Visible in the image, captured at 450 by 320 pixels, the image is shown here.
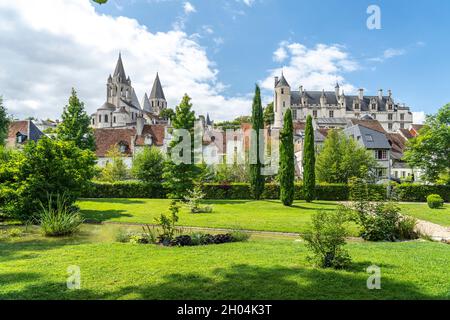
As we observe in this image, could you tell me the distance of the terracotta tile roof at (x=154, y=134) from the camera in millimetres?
51525

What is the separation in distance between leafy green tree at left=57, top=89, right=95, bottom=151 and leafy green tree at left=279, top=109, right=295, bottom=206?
20.8m

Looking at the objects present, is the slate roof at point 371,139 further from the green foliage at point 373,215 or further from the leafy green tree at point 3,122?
the leafy green tree at point 3,122

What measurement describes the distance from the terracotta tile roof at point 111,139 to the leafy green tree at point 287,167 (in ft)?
103

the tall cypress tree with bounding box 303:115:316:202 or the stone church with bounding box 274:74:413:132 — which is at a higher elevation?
the stone church with bounding box 274:74:413:132

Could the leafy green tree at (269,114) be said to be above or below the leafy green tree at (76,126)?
above

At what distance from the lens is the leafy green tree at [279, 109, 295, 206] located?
25469 millimetres

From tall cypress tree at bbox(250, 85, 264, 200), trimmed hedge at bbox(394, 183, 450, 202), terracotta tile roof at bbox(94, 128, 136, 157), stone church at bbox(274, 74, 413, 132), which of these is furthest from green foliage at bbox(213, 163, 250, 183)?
stone church at bbox(274, 74, 413, 132)

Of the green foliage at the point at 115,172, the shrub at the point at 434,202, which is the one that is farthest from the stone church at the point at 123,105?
the shrub at the point at 434,202

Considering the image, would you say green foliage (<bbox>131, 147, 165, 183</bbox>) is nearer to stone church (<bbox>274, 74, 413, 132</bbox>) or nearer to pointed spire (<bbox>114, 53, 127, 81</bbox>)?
stone church (<bbox>274, 74, 413, 132</bbox>)

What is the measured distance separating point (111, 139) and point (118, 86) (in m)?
65.5

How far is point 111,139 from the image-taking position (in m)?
52.8

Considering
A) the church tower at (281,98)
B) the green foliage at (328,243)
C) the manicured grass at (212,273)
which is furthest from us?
the church tower at (281,98)

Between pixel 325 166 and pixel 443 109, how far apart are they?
66.7 feet
